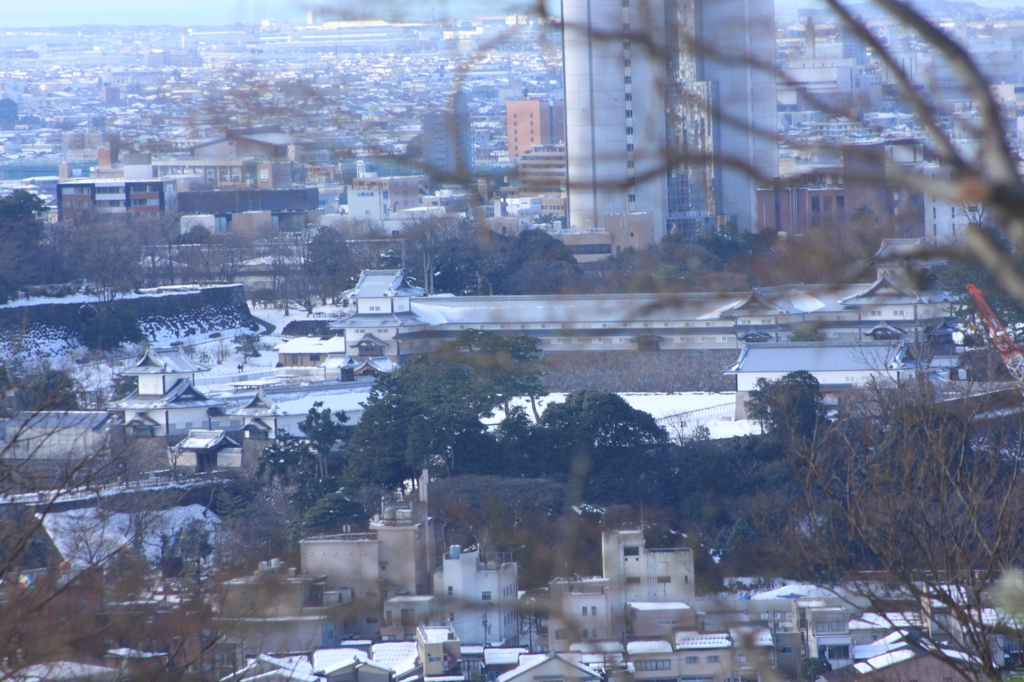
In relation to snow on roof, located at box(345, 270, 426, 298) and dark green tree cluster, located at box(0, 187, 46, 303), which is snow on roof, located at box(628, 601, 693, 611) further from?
dark green tree cluster, located at box(0, 187, 46, 303)

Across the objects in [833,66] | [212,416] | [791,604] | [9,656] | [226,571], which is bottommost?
[212,416]

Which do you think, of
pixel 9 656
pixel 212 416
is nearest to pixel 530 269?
pixel 212 416

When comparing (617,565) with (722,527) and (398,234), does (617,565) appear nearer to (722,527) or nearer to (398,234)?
(722,527)

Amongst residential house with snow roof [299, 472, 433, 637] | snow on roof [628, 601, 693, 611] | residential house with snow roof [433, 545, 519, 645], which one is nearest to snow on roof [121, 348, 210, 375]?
residential house with snow roof [299, 472, 433, 637]

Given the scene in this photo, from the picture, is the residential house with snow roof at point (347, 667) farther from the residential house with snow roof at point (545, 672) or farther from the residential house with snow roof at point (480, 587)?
the residential house with snow roof at point (545, 672)

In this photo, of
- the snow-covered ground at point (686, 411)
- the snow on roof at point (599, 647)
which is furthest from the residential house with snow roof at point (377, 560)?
the snow-covered ground at point (686, 411)
